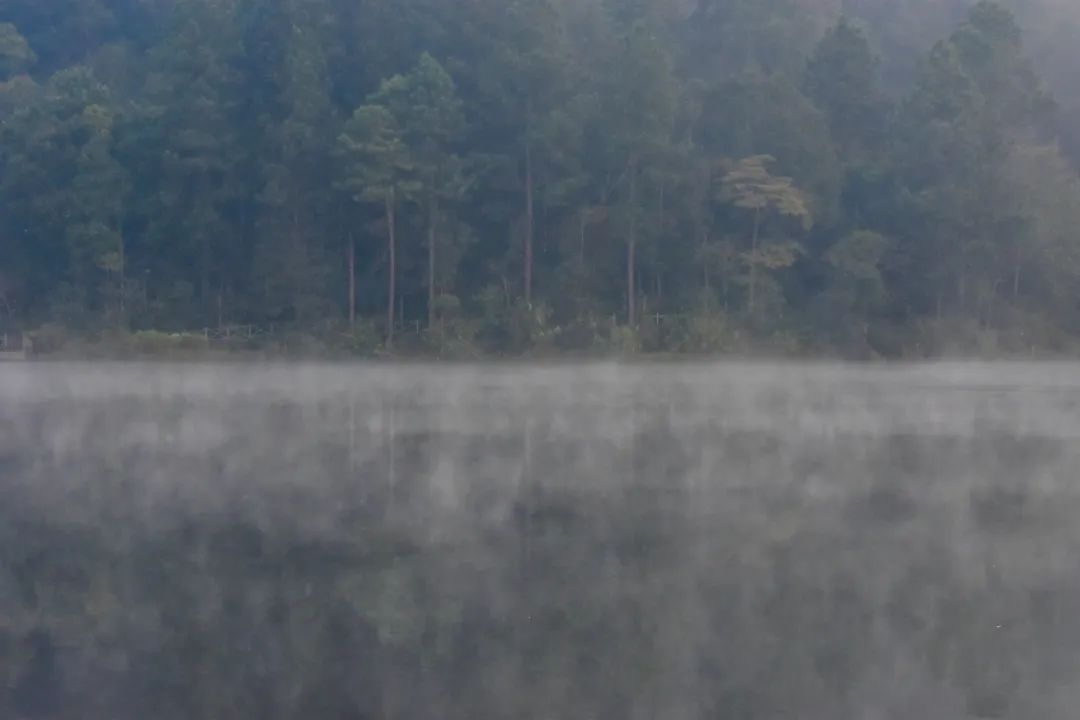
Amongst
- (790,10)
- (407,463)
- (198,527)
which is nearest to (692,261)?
(790,10)

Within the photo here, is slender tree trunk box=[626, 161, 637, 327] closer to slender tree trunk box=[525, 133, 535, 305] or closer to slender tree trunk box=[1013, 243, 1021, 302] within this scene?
slender tree trunk box=[525, 133, 535, 305]

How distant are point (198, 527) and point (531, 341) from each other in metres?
31.6

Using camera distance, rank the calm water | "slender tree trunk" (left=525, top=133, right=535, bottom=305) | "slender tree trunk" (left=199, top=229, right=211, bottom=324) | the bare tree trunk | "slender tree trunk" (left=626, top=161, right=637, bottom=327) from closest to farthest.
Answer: the calm water < "slender tree trunk" (left=626, top=161, right=637, bottom=327) < "slender tree trunk" (left=525, top=133, right=535, bottom=305) < the bare tree trunk < "slender tree trunk" (left=199, top=229, right=211, bottom=324)

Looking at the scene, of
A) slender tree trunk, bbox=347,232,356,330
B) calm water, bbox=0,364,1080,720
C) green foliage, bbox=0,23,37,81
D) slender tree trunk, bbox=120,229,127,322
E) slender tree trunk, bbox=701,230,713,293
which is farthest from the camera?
green foliage, bbox=0,23,37,81

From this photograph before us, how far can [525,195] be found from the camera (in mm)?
44125

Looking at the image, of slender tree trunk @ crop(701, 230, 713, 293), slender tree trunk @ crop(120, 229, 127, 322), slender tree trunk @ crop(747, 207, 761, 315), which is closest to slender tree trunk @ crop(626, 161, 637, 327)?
slender tree trunk @ crop(701, 230, 713, 293)

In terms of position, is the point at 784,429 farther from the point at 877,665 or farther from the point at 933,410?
the point at 877,665

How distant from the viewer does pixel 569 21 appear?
5094 cm

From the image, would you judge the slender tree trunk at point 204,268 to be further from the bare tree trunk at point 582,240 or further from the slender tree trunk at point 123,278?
the bare tree trunk at point 582,240

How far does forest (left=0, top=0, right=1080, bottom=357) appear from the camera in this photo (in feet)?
137

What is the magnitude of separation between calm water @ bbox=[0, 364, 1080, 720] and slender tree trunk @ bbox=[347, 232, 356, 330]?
26.9m

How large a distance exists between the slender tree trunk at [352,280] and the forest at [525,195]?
0.28m

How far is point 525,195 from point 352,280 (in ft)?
19.1

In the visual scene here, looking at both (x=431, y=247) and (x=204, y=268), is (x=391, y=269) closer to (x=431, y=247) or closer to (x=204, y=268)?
(x=431, y=247)
